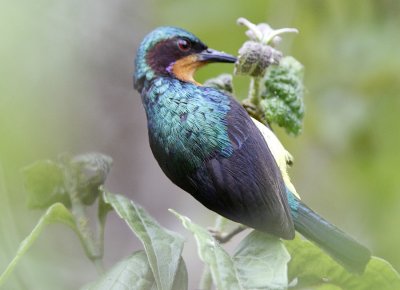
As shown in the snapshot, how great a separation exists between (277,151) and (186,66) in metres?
0.44

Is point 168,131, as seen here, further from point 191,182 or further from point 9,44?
point 9,44

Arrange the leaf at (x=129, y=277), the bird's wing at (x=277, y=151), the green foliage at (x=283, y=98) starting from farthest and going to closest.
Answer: the bird's wing at (x=277, y=151) → the green foliage at (x=283, y=98) → the leaf at (x=129, y=277)

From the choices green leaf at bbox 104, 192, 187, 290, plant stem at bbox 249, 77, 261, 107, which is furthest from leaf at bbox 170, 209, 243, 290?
plant stem at bbox 249, 77, 261, 107

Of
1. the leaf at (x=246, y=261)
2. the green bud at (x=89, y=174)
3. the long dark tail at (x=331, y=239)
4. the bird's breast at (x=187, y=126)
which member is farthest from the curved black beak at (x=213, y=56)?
the leaf at (x=246, y=261)

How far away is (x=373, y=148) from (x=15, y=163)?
1911mm

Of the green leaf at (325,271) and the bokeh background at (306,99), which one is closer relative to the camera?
the green leaf at (325,271)

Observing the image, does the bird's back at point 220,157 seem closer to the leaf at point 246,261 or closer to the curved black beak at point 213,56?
the leaf at point 246,261

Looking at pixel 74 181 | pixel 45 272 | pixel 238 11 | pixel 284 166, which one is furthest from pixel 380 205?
pixel 45 272

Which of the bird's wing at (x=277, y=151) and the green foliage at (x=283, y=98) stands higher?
the green foliage at (x=283, y=98)

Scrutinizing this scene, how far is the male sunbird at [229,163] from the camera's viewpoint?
6.63ft

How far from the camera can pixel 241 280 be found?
1.74m

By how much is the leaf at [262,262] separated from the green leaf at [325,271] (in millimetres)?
84

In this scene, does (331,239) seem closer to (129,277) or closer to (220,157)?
(220,157)

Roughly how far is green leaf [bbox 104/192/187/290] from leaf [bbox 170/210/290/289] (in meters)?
0.12
